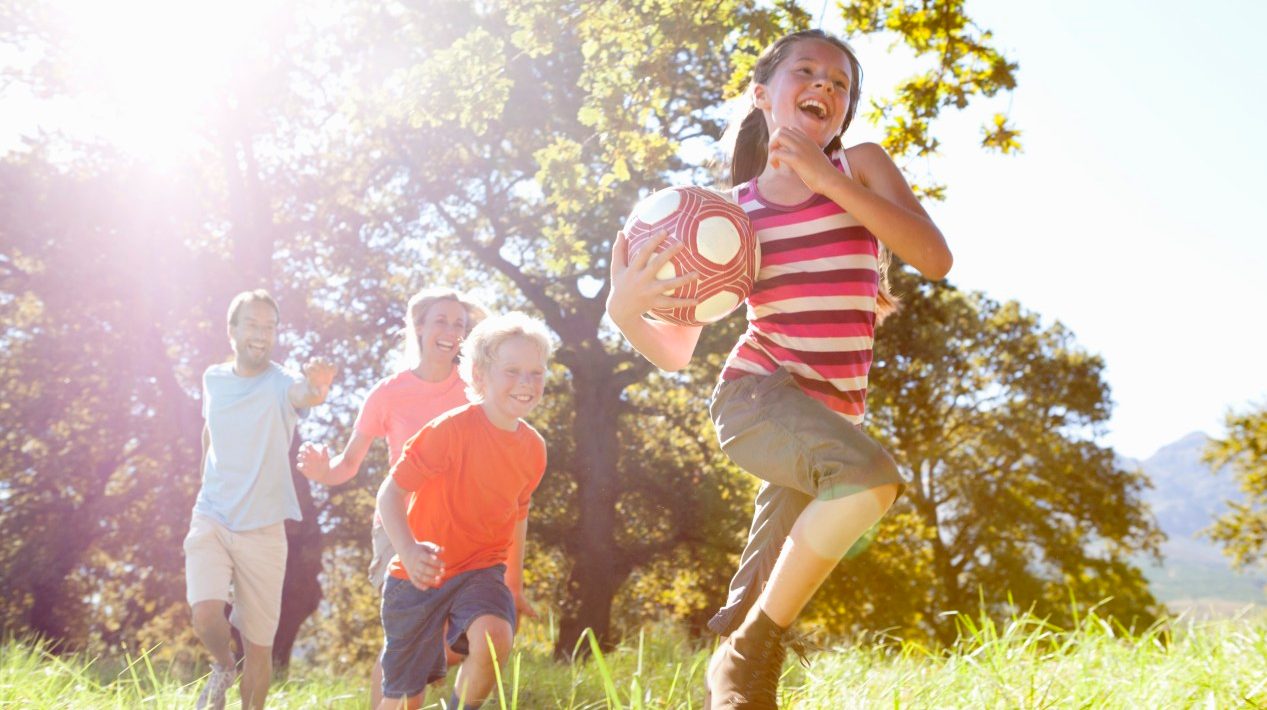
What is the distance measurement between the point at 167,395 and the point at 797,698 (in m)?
17.0

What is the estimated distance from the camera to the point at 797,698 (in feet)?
14.4

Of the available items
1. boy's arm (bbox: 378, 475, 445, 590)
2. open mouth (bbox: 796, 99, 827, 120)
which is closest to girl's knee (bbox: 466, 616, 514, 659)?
boy's arm (bbox: 378, 475, 445, 590)

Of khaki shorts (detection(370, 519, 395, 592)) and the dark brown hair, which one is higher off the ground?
the dark brown hair

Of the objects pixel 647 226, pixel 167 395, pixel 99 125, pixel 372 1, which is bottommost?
pixel 647 226

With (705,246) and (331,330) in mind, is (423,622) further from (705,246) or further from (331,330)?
(331,330)

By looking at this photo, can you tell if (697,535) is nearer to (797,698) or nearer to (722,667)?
(797,698)

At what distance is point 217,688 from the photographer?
5.14 meters

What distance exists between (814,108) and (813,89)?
0.06 m

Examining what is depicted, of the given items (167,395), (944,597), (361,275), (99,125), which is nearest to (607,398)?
(361,275)

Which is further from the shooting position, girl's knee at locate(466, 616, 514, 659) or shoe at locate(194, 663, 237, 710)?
shoe at locate(194, 663, 237, 710)

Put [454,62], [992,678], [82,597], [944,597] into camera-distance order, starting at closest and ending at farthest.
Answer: [992,678] → [454,62] → [82,597] → [944,597]

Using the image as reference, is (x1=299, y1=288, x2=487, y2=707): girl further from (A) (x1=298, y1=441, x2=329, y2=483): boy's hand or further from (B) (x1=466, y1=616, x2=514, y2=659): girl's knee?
(B) (x1=466, y1=616, x2=514, y2=659): girl's knee

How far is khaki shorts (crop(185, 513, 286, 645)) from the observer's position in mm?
5582

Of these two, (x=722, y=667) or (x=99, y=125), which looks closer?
(x=722, y=667)
